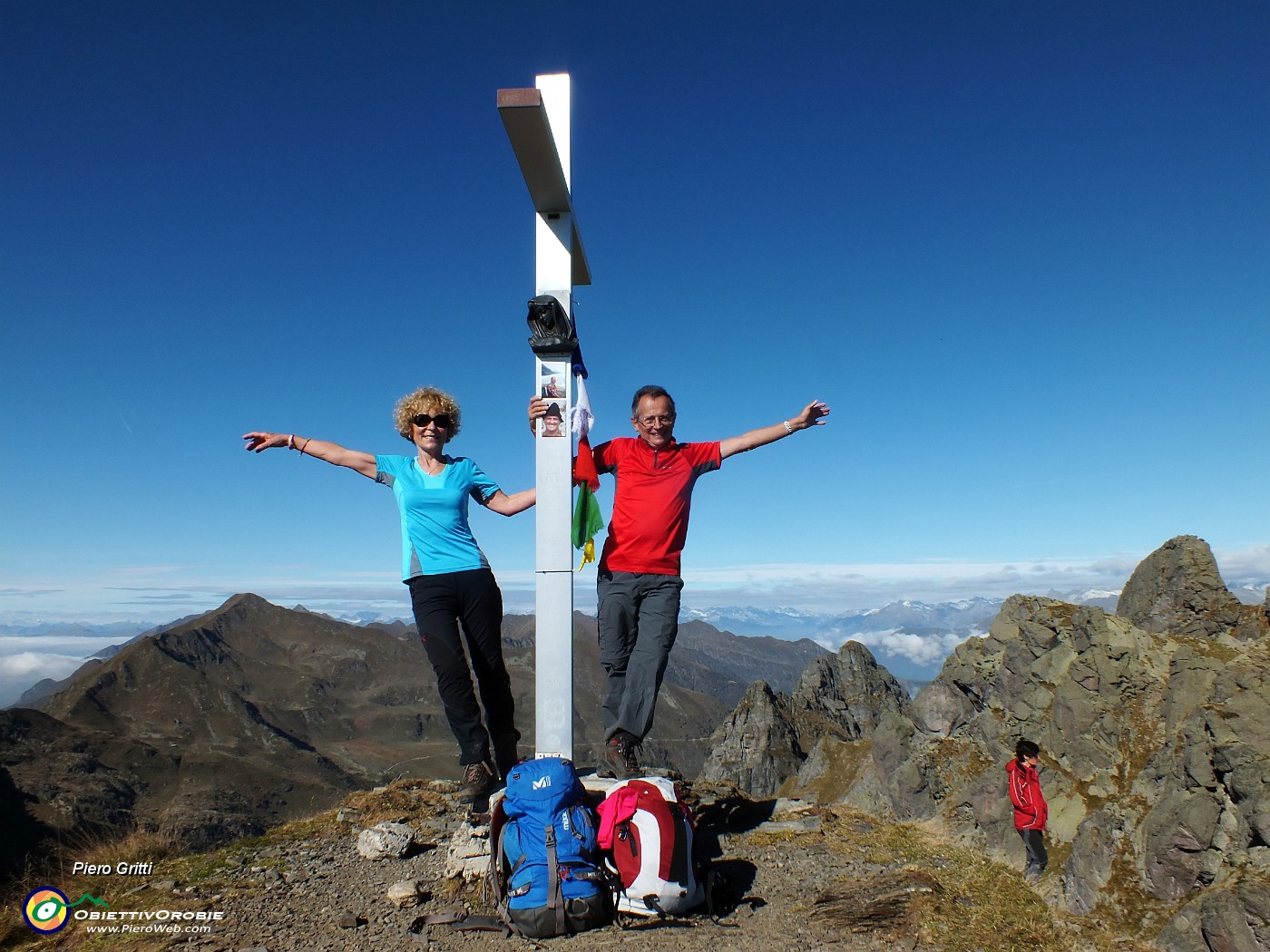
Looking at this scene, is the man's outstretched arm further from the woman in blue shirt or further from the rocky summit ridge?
the rocky summit ridge

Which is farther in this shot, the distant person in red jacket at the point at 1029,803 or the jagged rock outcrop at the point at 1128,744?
the jagged rock outcrop at the point at 1128,744

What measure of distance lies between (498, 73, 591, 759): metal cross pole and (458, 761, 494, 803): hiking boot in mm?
574

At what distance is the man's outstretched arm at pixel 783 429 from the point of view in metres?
7.54

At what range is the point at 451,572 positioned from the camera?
7.05 metres

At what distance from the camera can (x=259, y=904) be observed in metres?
6.42

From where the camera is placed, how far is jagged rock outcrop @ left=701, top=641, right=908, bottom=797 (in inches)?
4594

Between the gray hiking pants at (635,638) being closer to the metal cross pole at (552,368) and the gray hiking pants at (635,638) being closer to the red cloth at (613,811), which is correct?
the metal cross pole at (552,368)

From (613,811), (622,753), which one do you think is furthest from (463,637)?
(613,811)

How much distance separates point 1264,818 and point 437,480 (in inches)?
750

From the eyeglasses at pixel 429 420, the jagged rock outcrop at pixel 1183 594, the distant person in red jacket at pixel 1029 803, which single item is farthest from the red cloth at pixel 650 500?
the jagged rock outcrop at pixel 1183 594

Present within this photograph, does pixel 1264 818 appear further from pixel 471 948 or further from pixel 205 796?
pixel 205 796

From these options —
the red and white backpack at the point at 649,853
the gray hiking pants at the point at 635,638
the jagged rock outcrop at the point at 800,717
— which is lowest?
the jagged rock outcrop at the point at 800,717

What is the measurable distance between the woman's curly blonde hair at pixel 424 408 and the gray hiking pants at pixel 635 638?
2.27 m

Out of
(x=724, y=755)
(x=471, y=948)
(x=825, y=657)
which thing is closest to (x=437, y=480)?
(x=471, y=948)
